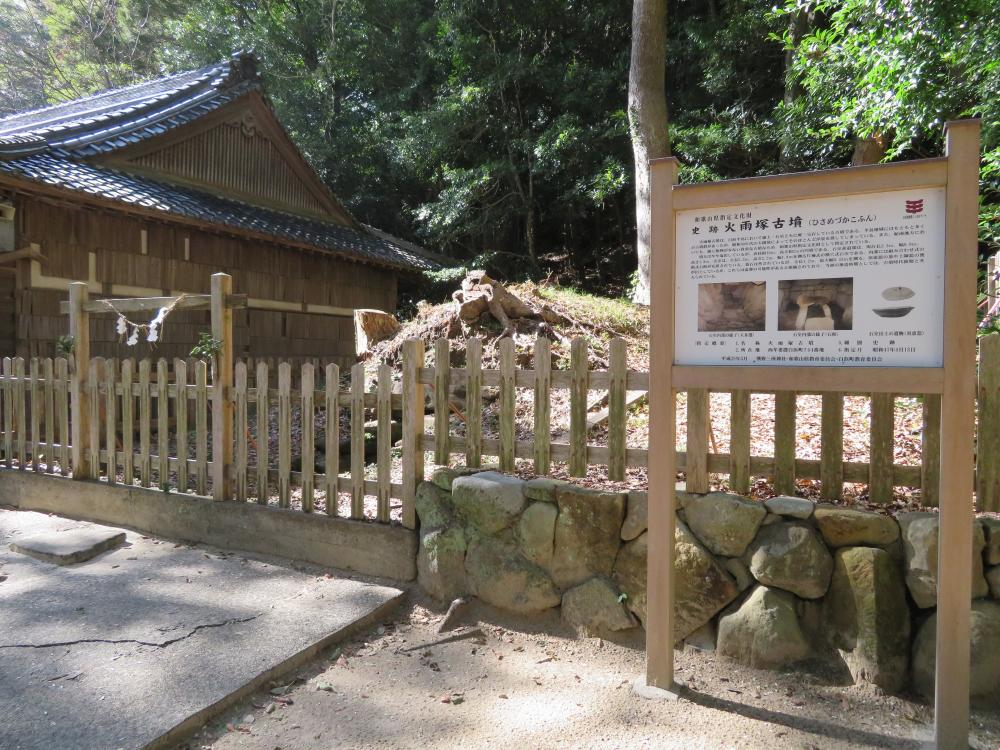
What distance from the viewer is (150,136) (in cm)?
1059

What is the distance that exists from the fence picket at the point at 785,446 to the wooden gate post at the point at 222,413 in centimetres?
382

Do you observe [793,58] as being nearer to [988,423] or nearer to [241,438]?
[988,423]

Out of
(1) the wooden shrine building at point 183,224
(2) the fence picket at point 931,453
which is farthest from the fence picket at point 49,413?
(2) the fence picket at point 931,453

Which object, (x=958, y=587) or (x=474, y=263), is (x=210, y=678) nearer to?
(x=958, y=587)

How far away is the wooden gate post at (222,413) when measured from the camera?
4.88 meters

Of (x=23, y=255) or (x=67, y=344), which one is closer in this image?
(x=67, y=344)

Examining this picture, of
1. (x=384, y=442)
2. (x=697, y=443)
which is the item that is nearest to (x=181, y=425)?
(x=384, y=442)

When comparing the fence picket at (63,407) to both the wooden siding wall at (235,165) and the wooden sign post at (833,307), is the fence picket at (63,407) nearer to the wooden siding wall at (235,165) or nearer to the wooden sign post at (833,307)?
the wooden sign post at (833,307)

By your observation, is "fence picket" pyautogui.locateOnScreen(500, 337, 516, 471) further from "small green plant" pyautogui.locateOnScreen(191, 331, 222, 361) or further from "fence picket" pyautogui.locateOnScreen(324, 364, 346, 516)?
"small green plant" pyautogui.locateOnScreen(191, 331, 222, 361)

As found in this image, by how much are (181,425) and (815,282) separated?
4741 mm

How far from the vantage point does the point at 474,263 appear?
15.8m

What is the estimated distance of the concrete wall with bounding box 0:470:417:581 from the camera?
412 centimetres

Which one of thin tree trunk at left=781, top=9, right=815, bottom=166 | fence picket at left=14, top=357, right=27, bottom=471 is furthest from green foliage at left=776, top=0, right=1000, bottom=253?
fence picket at left=14, top=357, right=27, bottom=471

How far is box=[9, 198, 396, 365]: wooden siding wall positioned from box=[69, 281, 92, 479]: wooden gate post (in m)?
3.39
